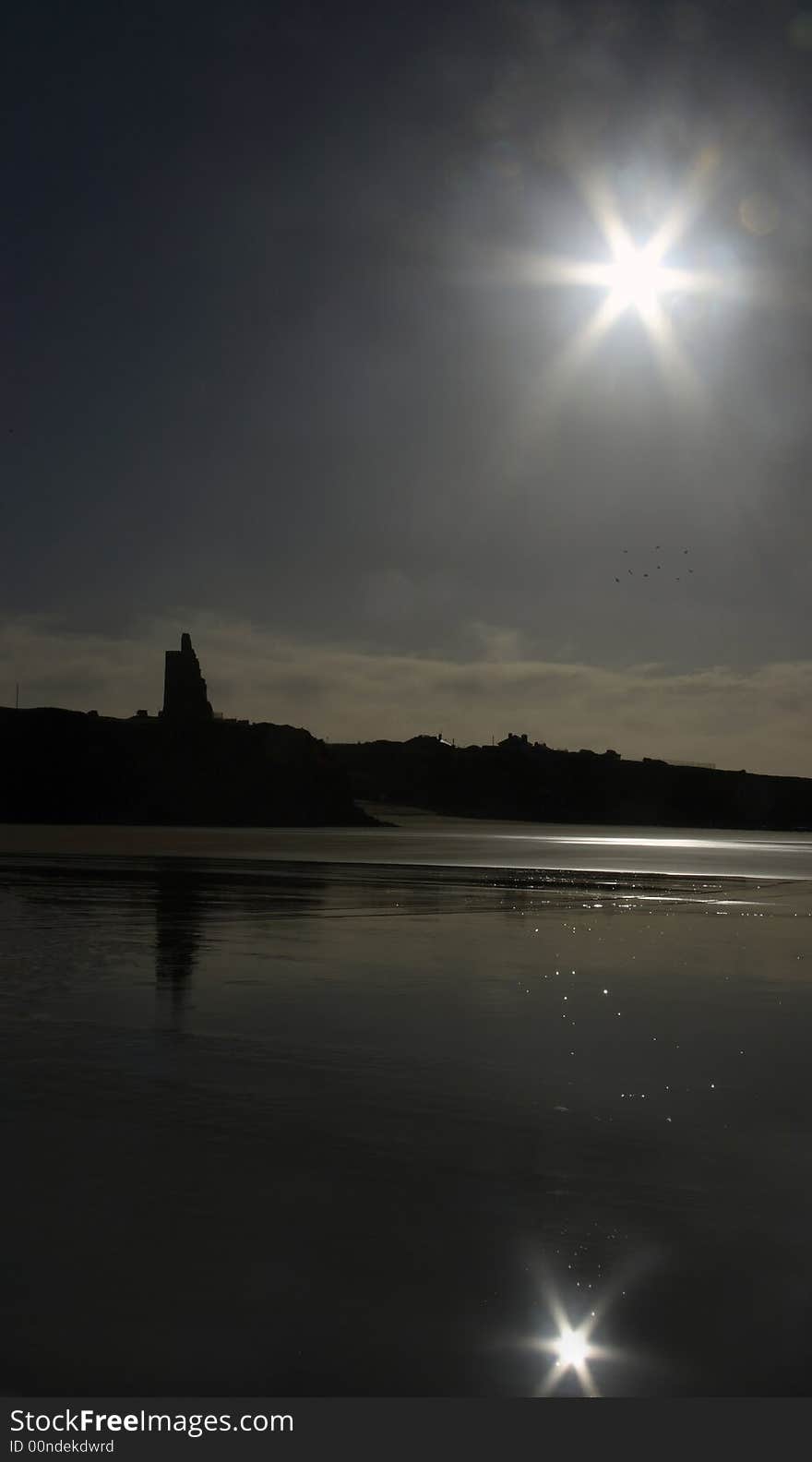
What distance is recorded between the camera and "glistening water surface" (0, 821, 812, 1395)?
4586 millimetres

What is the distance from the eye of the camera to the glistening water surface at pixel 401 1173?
4.59 meters

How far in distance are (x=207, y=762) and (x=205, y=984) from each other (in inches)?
5408

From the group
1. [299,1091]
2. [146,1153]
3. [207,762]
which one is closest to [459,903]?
[299,1091]

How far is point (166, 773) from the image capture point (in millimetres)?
145750

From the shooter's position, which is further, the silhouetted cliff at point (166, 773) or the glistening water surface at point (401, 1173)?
the silhouetted cliff at point (166, 773)

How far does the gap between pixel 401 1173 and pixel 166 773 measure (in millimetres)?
141925

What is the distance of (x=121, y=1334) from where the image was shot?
4.61 m

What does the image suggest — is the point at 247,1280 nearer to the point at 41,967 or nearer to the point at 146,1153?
the point at 146,1153

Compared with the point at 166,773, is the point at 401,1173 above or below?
below

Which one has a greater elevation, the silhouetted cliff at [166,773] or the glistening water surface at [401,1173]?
the silhouetted cliff at [166,773]

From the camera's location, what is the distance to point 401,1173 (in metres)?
6.71

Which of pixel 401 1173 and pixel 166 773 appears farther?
pixel 166 773

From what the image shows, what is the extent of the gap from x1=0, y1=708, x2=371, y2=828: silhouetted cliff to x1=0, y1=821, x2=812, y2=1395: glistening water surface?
124223 mm

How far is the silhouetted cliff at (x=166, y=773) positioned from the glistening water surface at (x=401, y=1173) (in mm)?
124223
